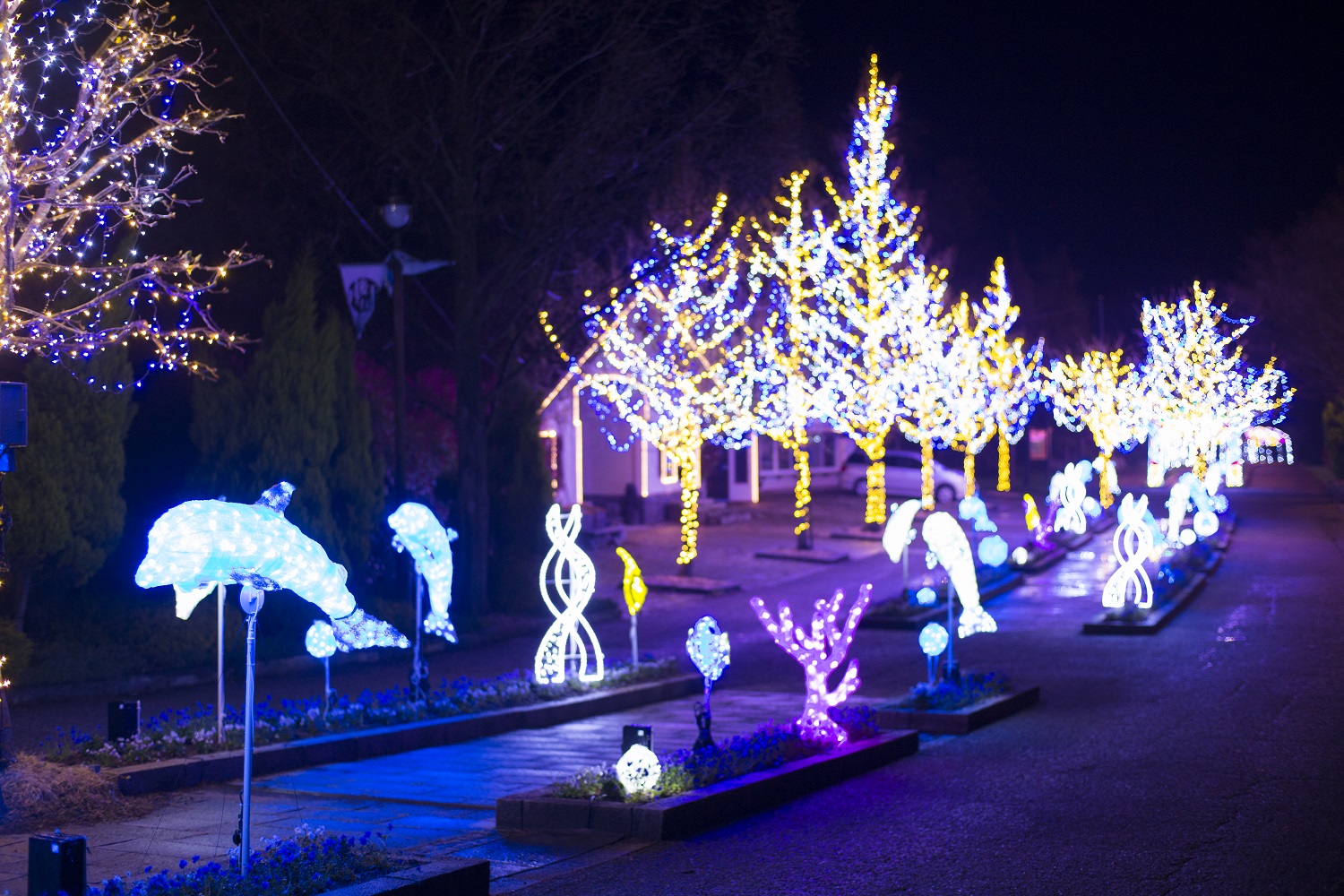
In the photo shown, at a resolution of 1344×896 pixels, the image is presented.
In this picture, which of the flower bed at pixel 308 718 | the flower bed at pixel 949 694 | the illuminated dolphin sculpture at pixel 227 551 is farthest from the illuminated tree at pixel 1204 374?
the illuminated dolphin sculpture at pixel 227 551

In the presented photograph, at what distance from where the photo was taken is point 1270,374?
110 feet

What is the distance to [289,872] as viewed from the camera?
632 centimetres

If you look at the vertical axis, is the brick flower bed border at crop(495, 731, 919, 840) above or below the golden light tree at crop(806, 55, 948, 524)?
below

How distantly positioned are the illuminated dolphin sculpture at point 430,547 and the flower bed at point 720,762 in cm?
342

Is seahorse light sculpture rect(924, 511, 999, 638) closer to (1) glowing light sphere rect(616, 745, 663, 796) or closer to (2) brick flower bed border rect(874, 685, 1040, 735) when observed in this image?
(2) brick flower bed border rect(874, 685, 1040, 735)

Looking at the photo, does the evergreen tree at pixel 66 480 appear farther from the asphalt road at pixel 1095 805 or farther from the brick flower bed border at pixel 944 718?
the asphalt road at pixel 1095 805

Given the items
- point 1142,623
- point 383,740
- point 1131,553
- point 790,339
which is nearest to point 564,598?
point 383,740

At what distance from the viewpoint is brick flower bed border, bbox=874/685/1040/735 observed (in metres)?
12.3

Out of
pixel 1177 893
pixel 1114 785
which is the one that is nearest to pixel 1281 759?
pixel 1114 785

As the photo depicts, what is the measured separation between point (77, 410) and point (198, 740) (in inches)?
229

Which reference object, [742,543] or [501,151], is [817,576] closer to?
[742,543]

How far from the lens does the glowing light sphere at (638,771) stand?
850cm

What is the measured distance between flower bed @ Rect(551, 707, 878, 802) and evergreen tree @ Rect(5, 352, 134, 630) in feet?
25.0

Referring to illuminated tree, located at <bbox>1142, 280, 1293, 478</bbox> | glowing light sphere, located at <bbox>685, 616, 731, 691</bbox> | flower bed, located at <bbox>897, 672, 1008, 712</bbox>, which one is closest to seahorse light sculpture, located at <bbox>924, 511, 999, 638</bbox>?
flower bed, located at <bbox>897, 672, 1008, 712</bbox>
